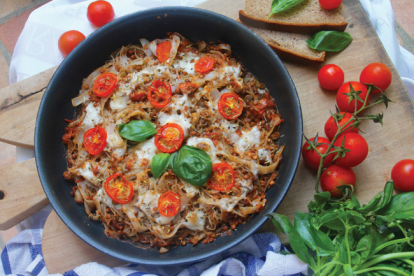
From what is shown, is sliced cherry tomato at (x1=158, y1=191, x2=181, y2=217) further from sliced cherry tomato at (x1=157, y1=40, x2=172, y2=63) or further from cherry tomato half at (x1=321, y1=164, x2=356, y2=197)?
cherry tomato half at (x1=321, y1=164, x2=356, y2=197)

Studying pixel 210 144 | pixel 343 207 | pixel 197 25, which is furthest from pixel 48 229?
pixel 343 207

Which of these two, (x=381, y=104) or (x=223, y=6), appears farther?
(x=223, y=6)

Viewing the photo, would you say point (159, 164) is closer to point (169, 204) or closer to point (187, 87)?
point (169, 204)

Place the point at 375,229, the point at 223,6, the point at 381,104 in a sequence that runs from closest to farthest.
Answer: the point at 375,229, the point at 381,104, the point at 223,6

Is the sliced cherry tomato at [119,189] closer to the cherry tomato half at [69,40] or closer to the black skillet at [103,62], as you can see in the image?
the black skillet at [103,62]

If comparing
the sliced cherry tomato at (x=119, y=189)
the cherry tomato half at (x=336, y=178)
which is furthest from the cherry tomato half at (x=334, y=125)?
the sliced cherry tomato at (x=119, y=189)

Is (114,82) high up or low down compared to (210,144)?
up

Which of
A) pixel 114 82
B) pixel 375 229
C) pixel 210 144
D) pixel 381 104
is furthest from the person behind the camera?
pixel 381 104

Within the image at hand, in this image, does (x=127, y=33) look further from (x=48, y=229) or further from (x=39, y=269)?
(x=39, y=269)
